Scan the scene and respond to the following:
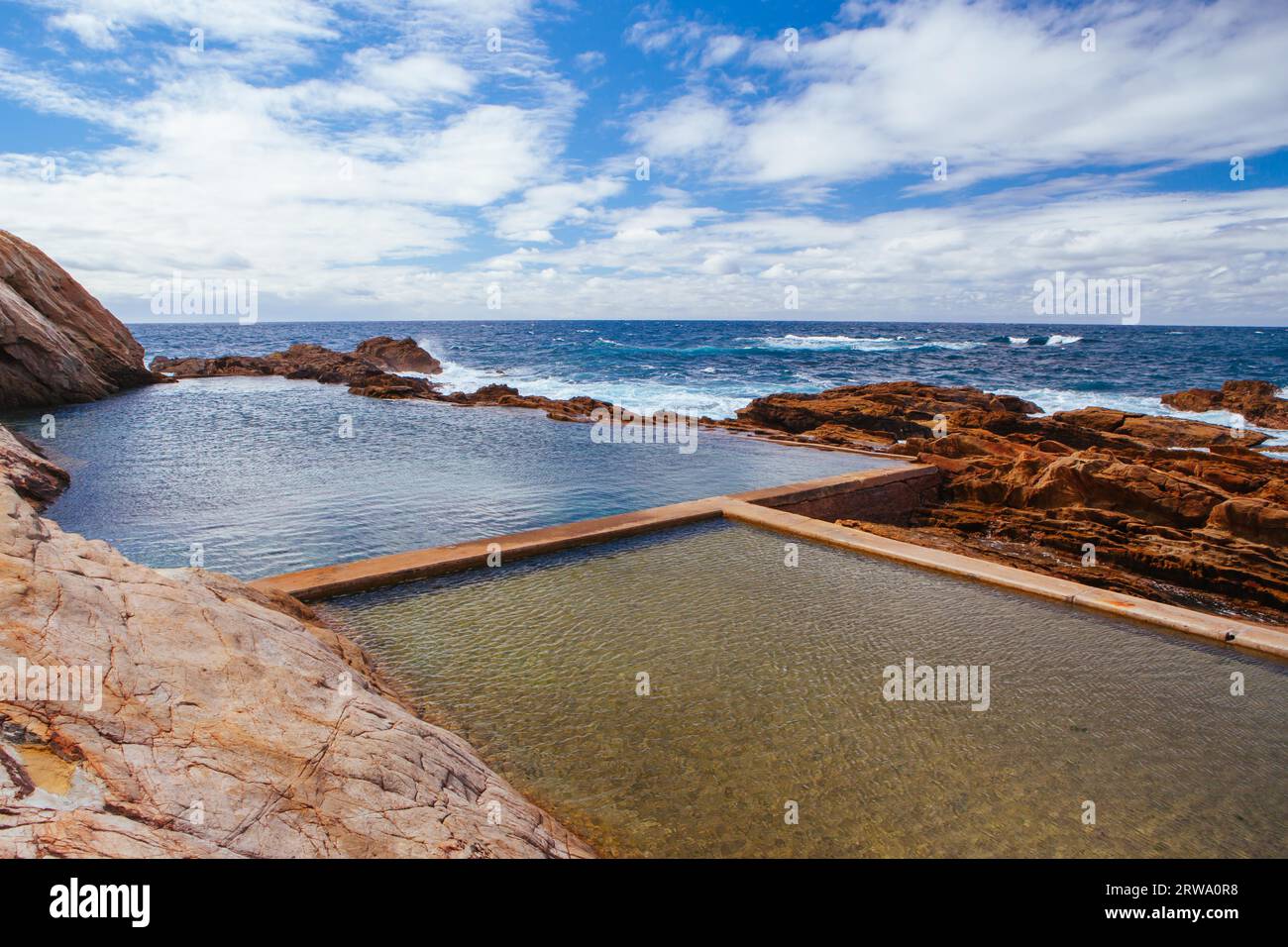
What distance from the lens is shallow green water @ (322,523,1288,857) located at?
410 cm

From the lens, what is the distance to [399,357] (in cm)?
4812

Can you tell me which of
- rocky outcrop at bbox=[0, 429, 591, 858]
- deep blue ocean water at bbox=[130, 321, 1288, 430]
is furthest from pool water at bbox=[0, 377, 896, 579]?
deep blue ocean water at bbox=[130, 321, 1288, 430]

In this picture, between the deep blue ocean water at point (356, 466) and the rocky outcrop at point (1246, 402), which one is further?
the rocky outcrop at point (1246, 402)

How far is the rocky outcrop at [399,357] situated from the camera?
157 feet

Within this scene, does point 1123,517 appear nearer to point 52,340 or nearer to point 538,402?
point 538,402

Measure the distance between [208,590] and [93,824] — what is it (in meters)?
2.43

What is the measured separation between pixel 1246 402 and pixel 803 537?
31.2 meters

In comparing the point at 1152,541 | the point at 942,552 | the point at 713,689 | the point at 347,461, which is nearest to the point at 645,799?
the point at 713,689

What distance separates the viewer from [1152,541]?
9953mm

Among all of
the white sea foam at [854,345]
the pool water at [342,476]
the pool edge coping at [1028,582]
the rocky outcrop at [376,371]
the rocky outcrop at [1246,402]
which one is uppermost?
the white sea foam at [854,345]

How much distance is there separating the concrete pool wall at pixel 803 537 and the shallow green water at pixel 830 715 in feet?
0.71

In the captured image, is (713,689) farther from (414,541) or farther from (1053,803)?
(414,541)

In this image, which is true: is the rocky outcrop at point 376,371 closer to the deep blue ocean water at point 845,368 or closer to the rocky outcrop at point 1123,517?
the deep blue ocean water at point 845,368

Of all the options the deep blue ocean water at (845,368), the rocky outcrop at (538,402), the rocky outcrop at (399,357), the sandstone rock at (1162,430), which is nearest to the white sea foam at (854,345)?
the deep blue ocean water at (845,368)
